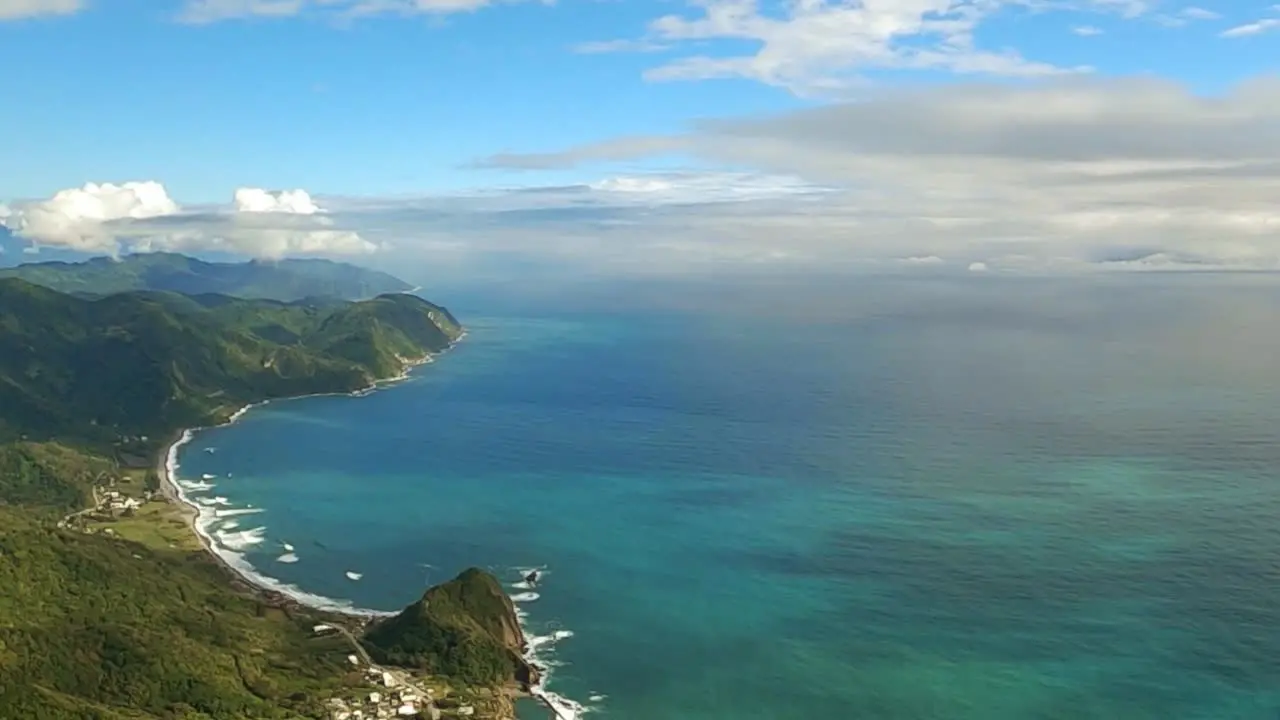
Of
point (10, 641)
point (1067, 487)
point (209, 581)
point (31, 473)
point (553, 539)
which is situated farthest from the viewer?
point (31, 473)

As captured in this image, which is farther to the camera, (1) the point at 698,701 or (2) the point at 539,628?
(2) the point at 539,628

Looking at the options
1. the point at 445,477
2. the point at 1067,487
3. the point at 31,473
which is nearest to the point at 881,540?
the point at 1067,487

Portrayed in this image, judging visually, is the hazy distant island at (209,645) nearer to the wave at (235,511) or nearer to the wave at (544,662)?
the wave at (544,662)

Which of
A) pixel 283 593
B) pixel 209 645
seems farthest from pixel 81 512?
pixel 209 645

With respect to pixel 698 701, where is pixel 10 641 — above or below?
above

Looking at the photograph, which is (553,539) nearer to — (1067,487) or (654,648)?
(654,648)

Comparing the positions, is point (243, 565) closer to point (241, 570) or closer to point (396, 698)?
point (241, 570)

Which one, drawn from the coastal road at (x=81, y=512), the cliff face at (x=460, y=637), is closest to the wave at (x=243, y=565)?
the cliff face at (x=460, y=637)
